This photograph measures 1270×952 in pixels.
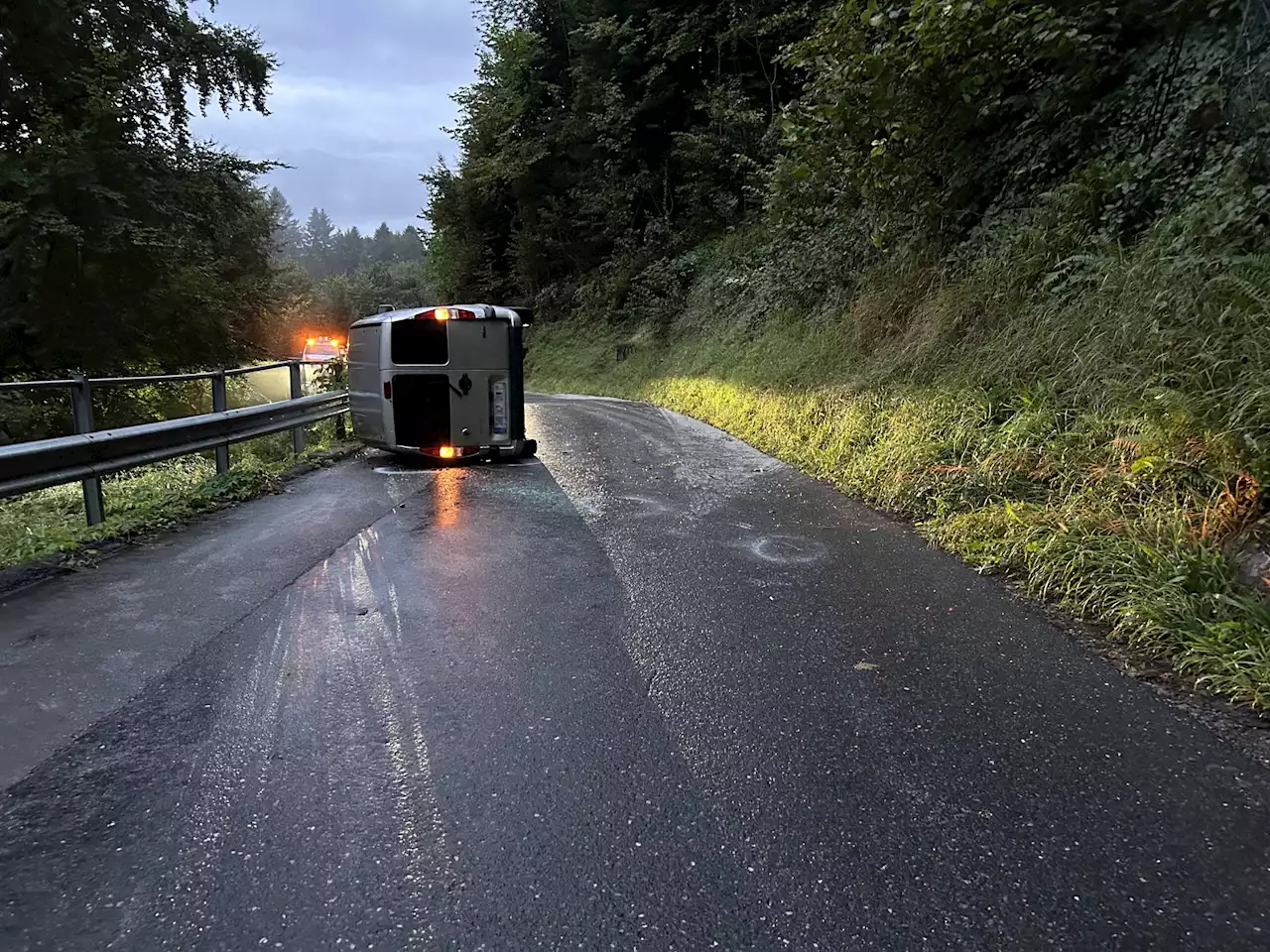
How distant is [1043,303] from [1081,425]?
2304 millimetres

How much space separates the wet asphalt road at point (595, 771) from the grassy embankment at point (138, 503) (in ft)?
2.13

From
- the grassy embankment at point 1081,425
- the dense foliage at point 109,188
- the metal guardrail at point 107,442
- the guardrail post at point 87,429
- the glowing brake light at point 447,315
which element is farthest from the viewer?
the dense foliage at point 109,188

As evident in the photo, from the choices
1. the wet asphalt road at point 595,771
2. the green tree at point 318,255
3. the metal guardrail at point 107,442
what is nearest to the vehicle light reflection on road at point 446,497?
the wet asphalt road at point 595,771

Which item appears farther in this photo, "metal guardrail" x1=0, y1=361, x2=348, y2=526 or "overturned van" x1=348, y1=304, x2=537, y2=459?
"overturned van" x1=348, y1=304, x2=537, y2=459

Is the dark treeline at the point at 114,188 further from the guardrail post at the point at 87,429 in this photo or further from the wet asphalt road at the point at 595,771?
the wet asphalt road at the point at 595,771

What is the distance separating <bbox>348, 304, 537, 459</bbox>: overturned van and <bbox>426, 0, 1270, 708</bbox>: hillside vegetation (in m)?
3.51

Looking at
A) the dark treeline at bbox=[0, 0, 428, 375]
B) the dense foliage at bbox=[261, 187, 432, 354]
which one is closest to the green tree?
the dense foliage at bbox=[261, 187, 432, 354]

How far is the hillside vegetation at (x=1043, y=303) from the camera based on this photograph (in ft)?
13.7

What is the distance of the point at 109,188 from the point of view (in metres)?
14.5

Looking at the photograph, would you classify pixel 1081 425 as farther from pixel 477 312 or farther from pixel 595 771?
pixel 477 312

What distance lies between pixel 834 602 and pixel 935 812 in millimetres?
1911

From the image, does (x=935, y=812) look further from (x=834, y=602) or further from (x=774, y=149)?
(x=774, y=149)

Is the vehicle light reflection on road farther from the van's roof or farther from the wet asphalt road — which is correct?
the van's roof

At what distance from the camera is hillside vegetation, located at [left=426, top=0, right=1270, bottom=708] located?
13.7 feet
